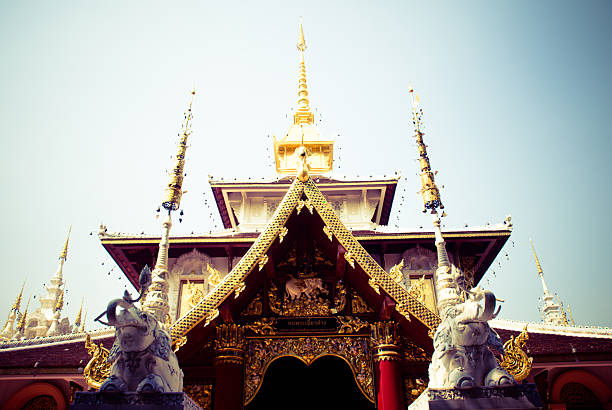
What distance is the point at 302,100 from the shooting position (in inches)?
955

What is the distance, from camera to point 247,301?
8.60 m

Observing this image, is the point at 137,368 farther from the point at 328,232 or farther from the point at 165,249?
the point at 328,232

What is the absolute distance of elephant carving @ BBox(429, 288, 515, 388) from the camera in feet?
17.2

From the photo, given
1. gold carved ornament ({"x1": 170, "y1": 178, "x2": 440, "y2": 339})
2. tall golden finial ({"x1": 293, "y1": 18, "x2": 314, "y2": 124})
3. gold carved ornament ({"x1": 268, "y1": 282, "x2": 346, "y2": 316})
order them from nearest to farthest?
gold carved ornament ({"x1": 170, "y1": 178, "x2": 440, "y2": 339}) < gold carved ornament ({"x1": 268, "y1": 282, "x2": 346, "y2": 316}) < tall golden finial ({"x1": 293, "y1": 18, "x2": 314, "y2": 124})

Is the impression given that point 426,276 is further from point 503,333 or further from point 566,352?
point 566,352

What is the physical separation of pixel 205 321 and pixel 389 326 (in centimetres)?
327

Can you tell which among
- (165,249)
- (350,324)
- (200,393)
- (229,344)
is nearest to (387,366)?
(350,324)

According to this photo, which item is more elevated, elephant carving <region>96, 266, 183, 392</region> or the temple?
the temple

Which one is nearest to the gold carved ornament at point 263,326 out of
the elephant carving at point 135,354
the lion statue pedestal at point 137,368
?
the lion statue pedestal at point 137,368

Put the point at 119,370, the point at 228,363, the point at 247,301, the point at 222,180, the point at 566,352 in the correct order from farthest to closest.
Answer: the point at 222,180 < the point at 566,352 < the point at 247,301 < the point at 228,363 < the point at 119,370

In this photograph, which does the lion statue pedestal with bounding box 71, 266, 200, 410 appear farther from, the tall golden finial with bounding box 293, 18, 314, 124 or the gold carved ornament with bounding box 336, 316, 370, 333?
the tall golden finial with bounding box 293, 18, 314, 124

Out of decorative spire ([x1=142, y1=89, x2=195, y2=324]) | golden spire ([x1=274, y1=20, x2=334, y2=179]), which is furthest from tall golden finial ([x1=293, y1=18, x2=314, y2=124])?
decorative spire ([x1=142, y1=89, x2=195, y2=324])

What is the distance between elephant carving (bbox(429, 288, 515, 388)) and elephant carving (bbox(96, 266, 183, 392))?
3340 millimetres

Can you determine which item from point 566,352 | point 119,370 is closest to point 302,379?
point 566,352
